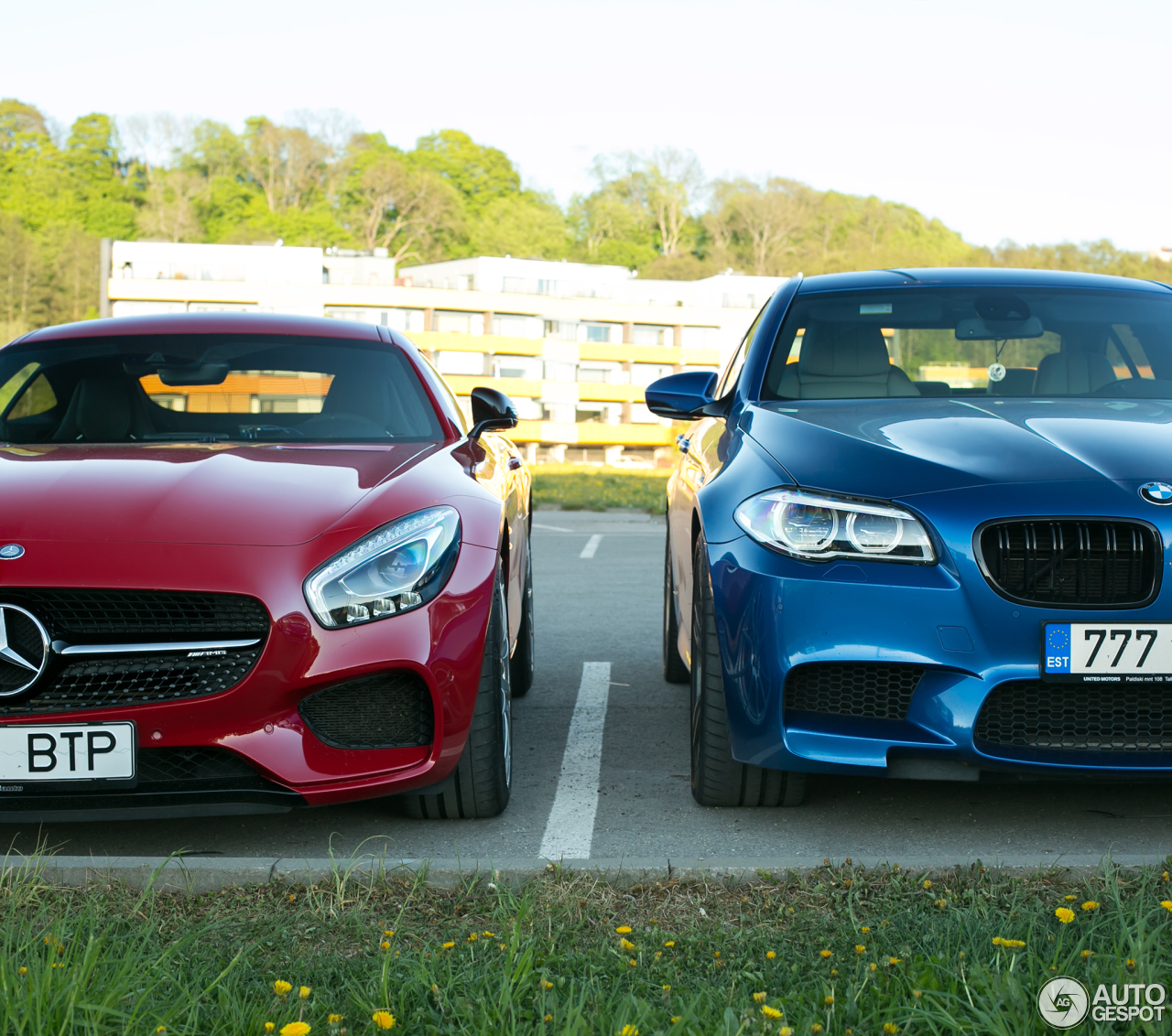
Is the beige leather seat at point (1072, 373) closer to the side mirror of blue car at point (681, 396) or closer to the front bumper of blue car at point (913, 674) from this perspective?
the side mirror of blue car at point (681, 396)

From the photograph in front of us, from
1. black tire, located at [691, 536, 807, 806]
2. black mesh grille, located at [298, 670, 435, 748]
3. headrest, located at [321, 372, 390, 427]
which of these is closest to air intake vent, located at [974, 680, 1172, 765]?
black tire, located at [691, 536, 807, 806]

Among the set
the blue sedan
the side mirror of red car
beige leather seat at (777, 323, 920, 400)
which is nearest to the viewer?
the blue sedan

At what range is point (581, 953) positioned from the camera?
2.48 m

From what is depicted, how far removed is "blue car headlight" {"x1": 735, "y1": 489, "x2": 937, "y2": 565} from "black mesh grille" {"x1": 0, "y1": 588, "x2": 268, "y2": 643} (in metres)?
1.25

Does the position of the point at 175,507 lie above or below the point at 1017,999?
above

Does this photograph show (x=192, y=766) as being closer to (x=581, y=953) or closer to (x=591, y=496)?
(x=581, y=953)

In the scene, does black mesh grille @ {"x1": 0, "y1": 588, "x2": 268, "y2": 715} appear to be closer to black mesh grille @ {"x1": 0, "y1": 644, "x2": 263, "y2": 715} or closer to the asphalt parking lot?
black mesh grille @ {"x1": 0, "y1": 644, "x2": 263, "y2": 715}

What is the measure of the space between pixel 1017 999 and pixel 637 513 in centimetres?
1440

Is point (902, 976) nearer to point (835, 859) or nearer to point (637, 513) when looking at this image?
point (835, 859)

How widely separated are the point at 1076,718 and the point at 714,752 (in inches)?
37.3

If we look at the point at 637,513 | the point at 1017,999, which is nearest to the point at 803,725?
the point at 1017,999

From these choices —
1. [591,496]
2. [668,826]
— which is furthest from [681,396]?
[591,496]

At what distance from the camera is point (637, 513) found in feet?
54.3

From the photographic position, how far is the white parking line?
3.40 metres
